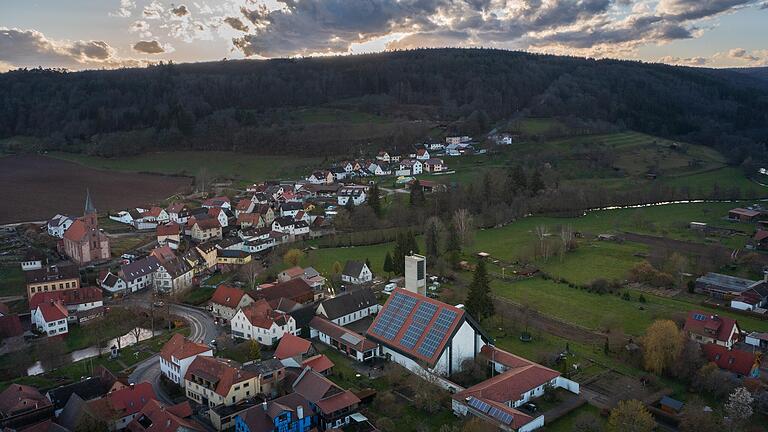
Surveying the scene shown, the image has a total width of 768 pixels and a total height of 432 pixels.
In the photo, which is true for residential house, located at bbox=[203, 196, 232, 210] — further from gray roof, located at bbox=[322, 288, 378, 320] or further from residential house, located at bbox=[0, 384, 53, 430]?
residential house, located at bbox=[0, 384, 53, 430]

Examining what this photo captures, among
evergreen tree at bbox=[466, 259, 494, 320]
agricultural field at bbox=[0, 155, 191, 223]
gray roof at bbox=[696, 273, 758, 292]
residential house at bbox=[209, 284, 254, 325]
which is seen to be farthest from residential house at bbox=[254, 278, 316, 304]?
agricultural field at bbox=[0, 155, 191, 223]

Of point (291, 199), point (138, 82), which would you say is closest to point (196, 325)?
point (291, 199)

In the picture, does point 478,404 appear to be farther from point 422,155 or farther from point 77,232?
point 422,155

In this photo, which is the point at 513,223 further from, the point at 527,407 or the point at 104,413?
the point at 104,413

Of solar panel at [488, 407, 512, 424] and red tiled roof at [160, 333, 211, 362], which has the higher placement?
red tiled roof at [160, 333, 211, 362]

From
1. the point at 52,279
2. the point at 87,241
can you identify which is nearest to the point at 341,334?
the point at 52,279
